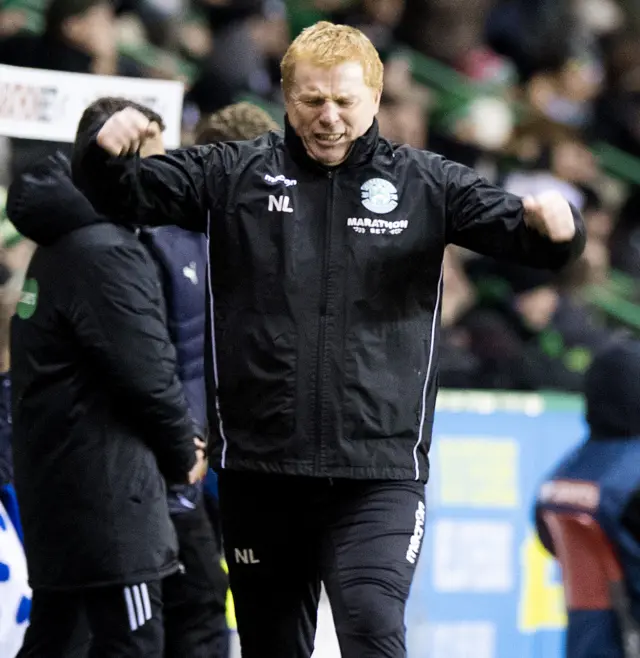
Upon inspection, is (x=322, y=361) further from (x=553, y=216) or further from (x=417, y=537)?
(x=553, y=216)

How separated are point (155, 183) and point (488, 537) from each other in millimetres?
3831

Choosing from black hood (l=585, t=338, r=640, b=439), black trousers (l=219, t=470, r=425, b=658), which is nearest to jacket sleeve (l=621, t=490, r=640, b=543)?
black hood (l=585, t=338, r=640, b=439)

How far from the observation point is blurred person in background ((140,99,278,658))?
5.41 meters

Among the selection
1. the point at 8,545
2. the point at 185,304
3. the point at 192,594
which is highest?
the point at 185,304

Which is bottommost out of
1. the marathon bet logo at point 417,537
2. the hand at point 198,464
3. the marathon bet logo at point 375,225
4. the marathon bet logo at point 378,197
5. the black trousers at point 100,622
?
the black trousers at point 100,622

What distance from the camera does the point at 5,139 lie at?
820cm

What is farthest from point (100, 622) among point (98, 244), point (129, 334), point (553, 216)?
point (553, 216)

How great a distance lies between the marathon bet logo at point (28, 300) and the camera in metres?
4.98

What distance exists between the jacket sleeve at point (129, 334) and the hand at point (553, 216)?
4.57ft

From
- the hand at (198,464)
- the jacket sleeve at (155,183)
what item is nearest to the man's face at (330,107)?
the jacket sleeve at (155,183)

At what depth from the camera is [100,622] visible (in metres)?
4.92

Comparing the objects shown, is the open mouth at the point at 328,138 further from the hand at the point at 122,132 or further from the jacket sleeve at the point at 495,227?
the hand at the point at 122,132

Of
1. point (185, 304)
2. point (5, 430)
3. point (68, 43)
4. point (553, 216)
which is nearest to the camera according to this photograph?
point (553, 216)

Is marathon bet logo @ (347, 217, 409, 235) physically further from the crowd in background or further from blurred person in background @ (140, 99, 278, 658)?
the crowd in background
